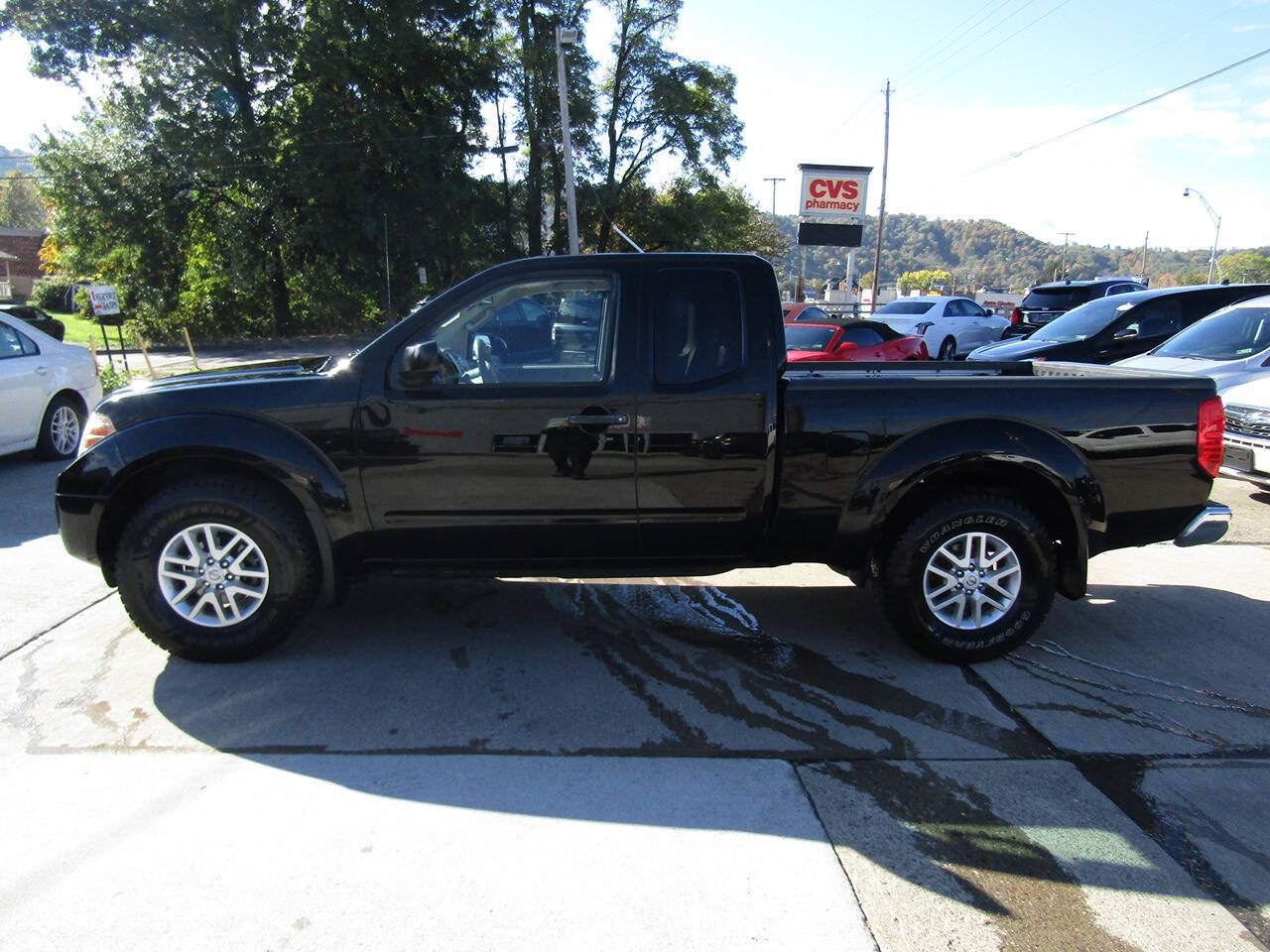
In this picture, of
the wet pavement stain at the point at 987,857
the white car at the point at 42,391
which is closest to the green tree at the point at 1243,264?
the white car at the point at 42,391

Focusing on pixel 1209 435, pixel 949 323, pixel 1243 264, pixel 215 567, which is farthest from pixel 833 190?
pixel 1243 264

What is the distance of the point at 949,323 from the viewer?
20.3 meters

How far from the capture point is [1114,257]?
171375mm

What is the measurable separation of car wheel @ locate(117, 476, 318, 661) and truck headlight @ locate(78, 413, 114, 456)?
1.25 ft

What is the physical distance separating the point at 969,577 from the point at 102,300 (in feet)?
42.8

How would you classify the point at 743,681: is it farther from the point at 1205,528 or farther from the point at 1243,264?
the point at 1243,264

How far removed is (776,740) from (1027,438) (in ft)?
6.23

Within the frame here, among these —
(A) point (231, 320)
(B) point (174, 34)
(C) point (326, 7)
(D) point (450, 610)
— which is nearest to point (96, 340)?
(A) point (231, 320)

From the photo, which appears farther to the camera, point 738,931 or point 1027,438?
point 1027,438

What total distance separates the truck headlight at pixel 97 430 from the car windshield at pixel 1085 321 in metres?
10.6

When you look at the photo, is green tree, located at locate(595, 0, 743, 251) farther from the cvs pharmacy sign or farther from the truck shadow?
the truck shadow

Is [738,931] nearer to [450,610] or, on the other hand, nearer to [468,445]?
[468,445]

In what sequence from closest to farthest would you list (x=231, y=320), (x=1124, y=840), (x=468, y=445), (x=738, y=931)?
(x=738, y=931) < (x=1124, y=840) < (x=468, y=445) < (x=231, y=320)

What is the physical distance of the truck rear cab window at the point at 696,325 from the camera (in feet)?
13.3
